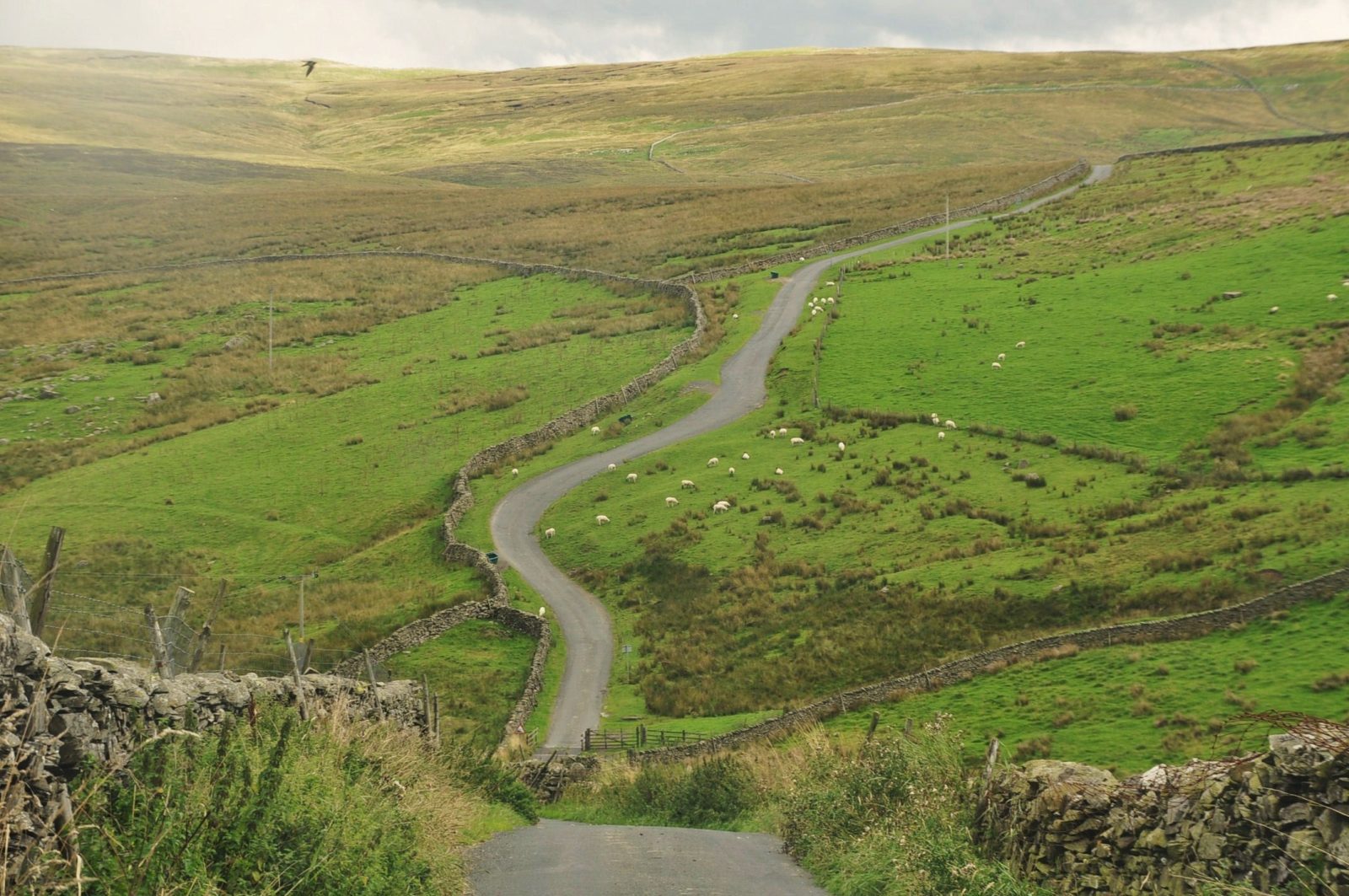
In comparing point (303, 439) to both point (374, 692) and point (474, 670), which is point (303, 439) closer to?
point (474, 670)

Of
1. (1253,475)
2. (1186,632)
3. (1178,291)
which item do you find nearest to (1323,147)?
(1178,291)

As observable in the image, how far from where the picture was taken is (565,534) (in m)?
54.3

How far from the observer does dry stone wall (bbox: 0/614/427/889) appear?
736 centimetres

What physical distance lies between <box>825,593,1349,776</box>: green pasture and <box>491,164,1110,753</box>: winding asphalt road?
10931 mm

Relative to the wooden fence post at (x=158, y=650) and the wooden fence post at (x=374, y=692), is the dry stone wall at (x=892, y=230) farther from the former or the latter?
the wooden fence post at (x=158, y=650)

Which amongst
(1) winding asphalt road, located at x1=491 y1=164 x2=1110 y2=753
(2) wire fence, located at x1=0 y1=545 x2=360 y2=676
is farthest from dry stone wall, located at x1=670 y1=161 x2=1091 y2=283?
(2) wire fence, located at x1=0 y1=545 x2=360 y2=676

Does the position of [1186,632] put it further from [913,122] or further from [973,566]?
[913,122]

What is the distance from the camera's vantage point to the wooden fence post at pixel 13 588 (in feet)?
32.8

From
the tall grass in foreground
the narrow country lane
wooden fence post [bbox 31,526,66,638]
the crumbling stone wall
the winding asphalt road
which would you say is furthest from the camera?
the winding asphalt road

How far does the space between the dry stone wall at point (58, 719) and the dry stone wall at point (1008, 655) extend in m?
21.5

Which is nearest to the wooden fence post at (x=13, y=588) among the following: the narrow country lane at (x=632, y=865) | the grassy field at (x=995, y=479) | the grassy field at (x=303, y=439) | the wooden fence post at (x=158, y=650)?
the wooden fence post at (x=158, y=650)

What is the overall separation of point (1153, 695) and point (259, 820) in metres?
22.7

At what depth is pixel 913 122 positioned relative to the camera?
197 m

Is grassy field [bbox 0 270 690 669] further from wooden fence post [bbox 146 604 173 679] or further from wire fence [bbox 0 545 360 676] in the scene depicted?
wooden fence post [bbox 146 604 173 679]
